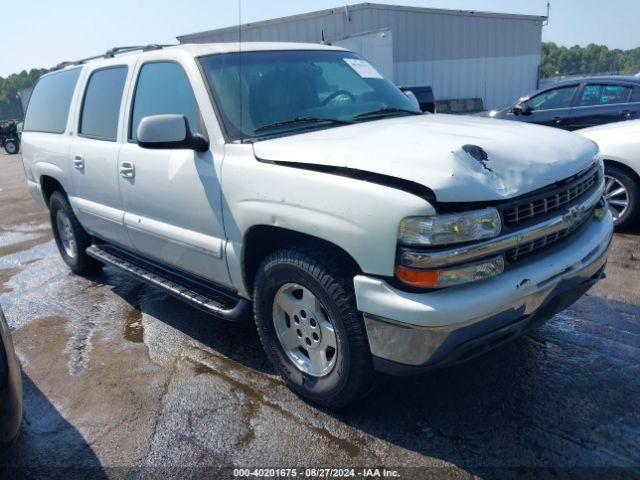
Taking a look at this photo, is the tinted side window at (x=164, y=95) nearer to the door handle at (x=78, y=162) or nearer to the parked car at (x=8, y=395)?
the door handle at (x=78, y=162)

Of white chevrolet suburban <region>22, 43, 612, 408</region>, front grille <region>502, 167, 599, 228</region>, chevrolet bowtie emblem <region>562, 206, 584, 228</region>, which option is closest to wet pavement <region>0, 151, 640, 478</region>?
white chevrolet suburban <region>22, 43, 612, 408</region>

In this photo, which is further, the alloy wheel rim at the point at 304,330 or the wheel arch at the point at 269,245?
the alloy wheel rim at the point at 304,330

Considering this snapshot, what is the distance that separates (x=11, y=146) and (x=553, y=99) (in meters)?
23.1

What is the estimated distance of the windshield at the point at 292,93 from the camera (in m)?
3.22

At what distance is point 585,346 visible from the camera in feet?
11.2

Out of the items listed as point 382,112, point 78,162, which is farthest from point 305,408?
point 78,162

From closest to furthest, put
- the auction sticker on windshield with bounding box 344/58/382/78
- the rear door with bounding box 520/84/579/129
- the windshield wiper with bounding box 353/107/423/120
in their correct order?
1. the windshield wiper with bounding box 353/107/423/120
2. the auction sticker on windshield with bounding box 344/58/382/78
3. the rear door with bounding box 520/84/579/129

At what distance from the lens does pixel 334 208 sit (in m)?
2.46

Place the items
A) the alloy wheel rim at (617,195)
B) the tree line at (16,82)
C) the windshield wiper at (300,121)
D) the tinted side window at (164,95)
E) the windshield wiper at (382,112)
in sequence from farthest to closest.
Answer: the tree line at (16,82) → the alloy wheel rim at (617,195) → the windshield wiper at (382,112) → the tinted side window at (164,95) → the windshield wiper at (300,121)

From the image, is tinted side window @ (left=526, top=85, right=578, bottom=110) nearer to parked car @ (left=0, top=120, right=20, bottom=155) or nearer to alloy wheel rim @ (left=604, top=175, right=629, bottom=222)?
alloy wheel rim @ (left=604, top=175, right=629, bottom=222)

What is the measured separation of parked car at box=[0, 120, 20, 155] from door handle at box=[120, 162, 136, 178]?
22.4 metres

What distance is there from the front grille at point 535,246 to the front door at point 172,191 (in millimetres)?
1615

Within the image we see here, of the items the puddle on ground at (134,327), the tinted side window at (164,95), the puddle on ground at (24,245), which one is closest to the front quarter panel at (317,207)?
the tinted side window at (164,95)

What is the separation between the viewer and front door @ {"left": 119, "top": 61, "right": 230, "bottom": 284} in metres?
3.22
